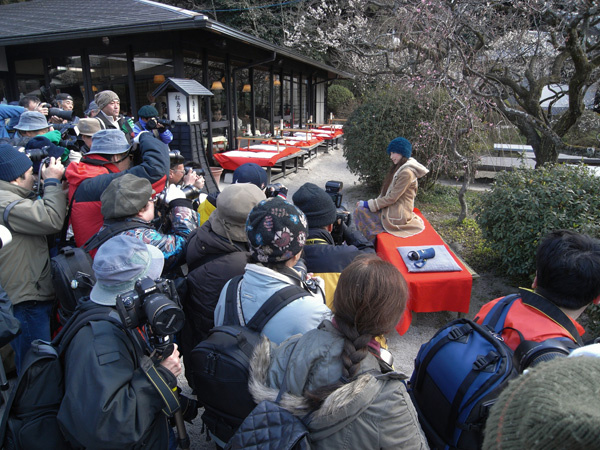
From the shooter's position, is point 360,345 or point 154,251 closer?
point 360,345

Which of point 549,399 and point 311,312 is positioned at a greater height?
point 549,399

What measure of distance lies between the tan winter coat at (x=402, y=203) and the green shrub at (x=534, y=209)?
2.76 ft

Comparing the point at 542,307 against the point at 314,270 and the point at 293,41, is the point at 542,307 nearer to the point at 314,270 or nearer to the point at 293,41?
the point at 314,270

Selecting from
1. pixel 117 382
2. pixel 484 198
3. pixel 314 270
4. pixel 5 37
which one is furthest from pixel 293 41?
pixel 117 382

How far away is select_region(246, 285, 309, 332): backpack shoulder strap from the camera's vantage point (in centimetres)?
153

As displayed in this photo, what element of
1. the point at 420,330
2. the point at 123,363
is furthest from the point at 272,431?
the point at 420,330

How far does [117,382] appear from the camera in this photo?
135 centimetres

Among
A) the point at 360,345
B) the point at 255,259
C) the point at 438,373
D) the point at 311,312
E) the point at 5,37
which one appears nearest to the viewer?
the point at 360,345

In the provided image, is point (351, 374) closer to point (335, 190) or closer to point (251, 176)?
point (251, 176)

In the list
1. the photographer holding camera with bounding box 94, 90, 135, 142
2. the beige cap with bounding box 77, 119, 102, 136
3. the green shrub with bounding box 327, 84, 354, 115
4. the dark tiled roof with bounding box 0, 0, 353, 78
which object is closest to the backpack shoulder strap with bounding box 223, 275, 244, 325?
the beige cap with bounding box 77, 119, 102, 136

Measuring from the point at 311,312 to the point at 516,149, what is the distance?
1382 centimetres

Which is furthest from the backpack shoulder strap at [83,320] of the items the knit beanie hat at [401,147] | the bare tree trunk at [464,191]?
the bare tree trunk at [464,191]

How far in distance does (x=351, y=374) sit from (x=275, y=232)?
0.71 metres

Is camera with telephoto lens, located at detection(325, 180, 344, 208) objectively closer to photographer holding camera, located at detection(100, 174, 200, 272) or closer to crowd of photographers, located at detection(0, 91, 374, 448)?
crowd of photographers, located at detection(0, 91, 374, 448)
